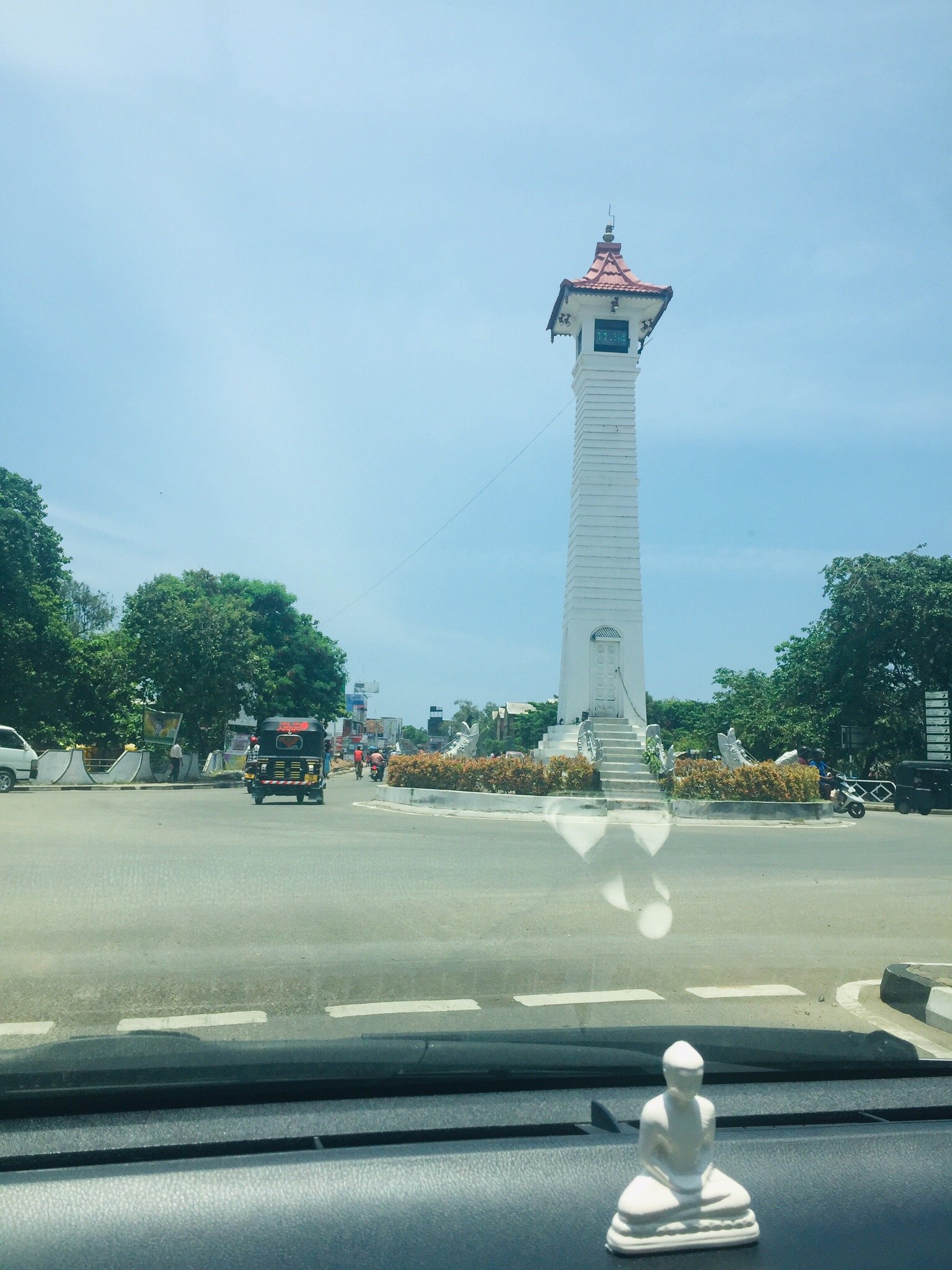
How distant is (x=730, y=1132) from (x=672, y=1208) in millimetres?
745

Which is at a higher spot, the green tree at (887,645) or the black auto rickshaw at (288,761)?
the green tree at (887,645)

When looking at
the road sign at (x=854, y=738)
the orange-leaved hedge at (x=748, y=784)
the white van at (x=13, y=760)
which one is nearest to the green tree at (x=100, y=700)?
the white van at (x=13, y=760)

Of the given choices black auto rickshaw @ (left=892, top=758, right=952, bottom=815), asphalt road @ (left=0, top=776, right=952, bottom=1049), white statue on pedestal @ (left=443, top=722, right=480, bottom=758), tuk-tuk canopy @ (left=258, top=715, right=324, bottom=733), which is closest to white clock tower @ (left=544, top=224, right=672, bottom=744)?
white statue on pedestal @ (left=443, top=722, right=480, bottom=758)

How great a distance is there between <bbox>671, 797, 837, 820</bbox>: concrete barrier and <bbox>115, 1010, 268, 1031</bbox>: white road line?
1738cm

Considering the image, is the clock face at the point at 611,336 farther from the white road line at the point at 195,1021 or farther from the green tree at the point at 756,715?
the white road line at the point at 195,1021

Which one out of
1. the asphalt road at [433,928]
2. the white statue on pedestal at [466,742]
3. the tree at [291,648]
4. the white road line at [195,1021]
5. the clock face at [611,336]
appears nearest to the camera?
the white road line at [195,1021]

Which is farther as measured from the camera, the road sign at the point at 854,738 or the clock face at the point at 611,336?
the road sign at the point at 854,738

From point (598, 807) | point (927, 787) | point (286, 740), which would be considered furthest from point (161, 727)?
point (927, 787)

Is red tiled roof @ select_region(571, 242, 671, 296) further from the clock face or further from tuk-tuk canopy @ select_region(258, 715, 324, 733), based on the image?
tuk-tuk canopy @ select_region(258, 715, 324, 733)

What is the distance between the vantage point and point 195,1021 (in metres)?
5.06

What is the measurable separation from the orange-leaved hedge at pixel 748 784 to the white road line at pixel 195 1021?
18468 millimetres

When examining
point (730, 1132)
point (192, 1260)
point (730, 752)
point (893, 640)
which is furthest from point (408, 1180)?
point (893, 640)

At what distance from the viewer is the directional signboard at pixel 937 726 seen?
3169 cm

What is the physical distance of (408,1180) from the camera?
2.28 m
